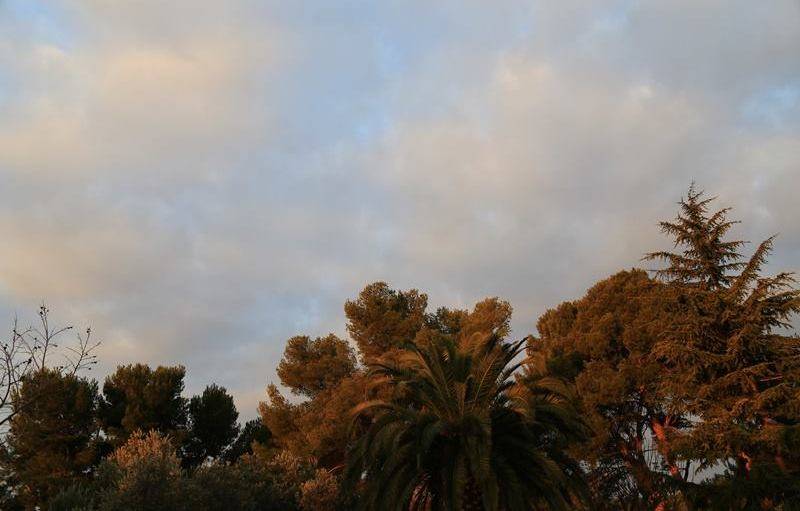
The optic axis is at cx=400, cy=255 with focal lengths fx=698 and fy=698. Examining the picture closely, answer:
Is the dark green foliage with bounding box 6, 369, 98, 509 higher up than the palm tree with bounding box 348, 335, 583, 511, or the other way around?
the dark green foliage with bounding box 6, 369, 98, 509

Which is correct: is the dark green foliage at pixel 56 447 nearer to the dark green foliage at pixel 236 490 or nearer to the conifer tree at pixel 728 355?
the dark green foliage at pixel 236 490

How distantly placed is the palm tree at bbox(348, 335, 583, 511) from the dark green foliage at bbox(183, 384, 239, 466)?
77.4 ft

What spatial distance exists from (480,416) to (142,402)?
2602 cm

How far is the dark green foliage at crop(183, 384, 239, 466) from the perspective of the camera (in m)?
43.4

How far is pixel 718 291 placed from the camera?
28.7m

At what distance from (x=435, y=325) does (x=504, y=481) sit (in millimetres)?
27496

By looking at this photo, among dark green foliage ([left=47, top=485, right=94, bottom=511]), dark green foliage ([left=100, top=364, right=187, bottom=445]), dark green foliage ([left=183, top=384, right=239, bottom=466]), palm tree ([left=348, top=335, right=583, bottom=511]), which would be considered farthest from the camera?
dark green foliage ([left=183, top=384, right=239, bottom=466])

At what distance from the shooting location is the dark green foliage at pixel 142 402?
39438mm

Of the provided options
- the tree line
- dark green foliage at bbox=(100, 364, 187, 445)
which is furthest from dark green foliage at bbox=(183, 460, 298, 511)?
dark green foliage at bbox=(100, 364, 187, 445)

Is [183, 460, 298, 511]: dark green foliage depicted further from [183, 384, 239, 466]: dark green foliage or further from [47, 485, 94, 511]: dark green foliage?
[183, 384, 239, 466]: dark green foliage

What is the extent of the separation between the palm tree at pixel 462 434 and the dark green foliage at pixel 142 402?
70.1ft

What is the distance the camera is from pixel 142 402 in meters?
40.1

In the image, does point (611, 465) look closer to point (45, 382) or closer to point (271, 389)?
point (271, 389)

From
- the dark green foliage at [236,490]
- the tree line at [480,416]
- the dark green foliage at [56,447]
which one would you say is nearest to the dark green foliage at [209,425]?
the tree line at [480,416]
